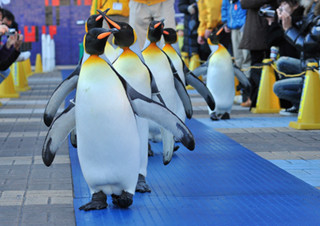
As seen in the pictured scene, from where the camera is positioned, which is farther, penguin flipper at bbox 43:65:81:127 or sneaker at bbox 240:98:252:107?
sneaker at bbox 240:98:252:107

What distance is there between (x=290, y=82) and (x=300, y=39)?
734 mm

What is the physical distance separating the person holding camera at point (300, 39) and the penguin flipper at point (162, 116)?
3.54 meters

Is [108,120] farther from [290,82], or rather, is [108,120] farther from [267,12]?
[267,12]

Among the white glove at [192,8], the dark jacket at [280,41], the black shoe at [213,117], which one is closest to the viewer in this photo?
the black shoe at [213,117]

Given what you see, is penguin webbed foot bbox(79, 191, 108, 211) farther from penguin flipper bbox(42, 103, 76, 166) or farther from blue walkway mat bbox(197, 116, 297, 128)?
A: blue walkway mat bbox(197, 116, 297, 128)

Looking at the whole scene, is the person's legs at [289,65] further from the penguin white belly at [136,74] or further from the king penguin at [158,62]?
the penguin white belly at [136,74]

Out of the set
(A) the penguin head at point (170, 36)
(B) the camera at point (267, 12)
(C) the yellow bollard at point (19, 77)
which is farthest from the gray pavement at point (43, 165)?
(C) the yellow bollard at point (19, 77)

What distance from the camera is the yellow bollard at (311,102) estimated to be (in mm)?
6371

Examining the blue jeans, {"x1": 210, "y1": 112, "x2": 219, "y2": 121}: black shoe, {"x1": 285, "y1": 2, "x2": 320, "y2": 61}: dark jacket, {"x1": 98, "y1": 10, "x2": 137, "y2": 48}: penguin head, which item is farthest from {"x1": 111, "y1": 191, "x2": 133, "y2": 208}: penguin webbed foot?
the blue jeans

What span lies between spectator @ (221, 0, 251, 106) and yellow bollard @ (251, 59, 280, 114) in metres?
0.55

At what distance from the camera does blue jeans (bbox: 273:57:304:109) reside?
23.6ft

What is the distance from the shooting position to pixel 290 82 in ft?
23.5

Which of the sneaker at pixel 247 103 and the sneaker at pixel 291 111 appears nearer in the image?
the sneaker at pixel 291 111

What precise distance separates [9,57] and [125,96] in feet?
16.2
